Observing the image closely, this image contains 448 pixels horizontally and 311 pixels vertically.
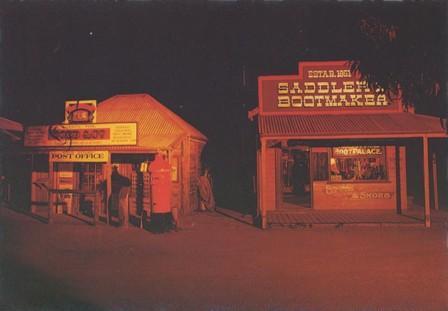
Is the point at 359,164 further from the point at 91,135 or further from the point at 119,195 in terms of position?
the point at 91,135

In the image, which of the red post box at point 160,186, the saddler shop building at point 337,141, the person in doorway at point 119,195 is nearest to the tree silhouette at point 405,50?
the saddler shop building at point 337,141

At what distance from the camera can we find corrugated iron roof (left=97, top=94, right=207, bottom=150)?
501 inches

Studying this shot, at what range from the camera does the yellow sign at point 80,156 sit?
1080cm

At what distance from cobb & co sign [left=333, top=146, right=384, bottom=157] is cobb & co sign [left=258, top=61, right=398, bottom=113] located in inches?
63.7

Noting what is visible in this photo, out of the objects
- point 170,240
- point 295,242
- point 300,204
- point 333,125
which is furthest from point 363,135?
point 170,240

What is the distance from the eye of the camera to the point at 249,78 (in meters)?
21.2

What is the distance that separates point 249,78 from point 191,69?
400 cm

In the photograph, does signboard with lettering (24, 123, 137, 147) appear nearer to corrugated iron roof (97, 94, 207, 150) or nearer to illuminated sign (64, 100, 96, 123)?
illuminated sign (64, 100, 96, 123)

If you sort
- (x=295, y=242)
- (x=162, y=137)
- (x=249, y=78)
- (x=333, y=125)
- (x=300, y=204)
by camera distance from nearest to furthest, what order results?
(x=295, y=242), (x=333, y=125), (x=162, y=137), (x=300, y=204), (x=249, y=78)

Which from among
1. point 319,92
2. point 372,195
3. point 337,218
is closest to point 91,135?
point 319,92

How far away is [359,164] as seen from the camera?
12961 millimetres

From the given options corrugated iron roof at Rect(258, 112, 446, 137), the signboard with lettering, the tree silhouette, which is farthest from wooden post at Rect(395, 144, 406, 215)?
the signboard with lettering

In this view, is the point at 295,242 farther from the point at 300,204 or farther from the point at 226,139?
the point at 226,139

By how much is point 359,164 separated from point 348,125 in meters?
2.68
